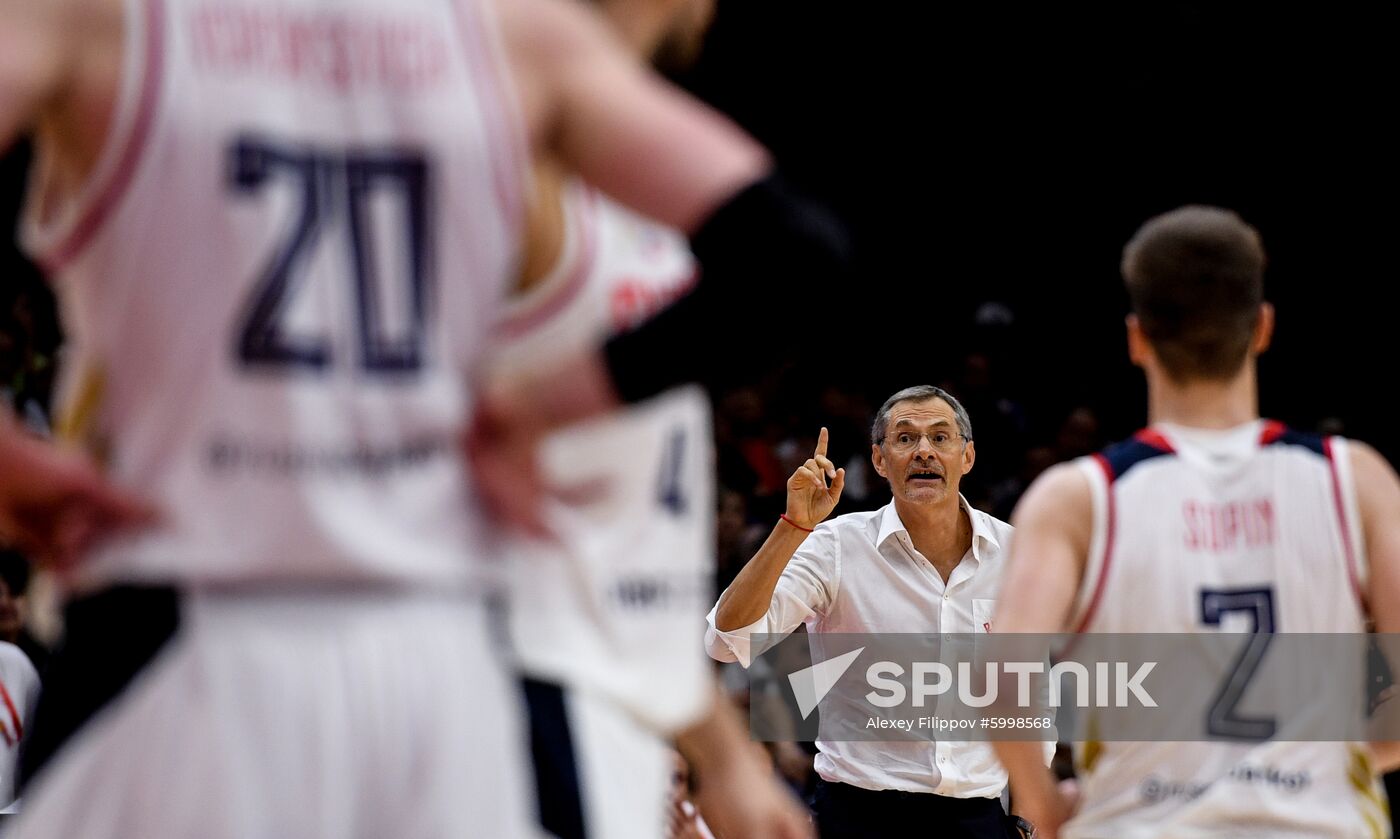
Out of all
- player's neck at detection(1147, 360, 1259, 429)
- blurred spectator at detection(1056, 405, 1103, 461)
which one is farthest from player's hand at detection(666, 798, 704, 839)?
blurred spectator at detection(1056, 405, 1103, 461)

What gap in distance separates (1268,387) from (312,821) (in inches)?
487

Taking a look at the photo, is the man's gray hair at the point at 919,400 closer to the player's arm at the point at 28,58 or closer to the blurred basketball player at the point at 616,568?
the blurred basketball player at the point at 616,568

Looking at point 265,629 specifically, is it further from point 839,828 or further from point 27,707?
point 839,828

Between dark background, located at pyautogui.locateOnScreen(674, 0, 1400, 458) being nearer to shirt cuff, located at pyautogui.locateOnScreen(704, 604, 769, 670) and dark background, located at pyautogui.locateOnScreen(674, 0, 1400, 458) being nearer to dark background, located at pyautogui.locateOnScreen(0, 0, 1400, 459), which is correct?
dark background, located at pyautogui.locateOnScreen(0, 0, 1400, 459)

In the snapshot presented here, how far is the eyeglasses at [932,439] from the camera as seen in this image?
22.8 ft

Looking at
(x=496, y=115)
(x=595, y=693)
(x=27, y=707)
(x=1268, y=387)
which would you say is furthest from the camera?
(x=1268, y=387)

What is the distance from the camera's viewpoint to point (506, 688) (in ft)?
6.19

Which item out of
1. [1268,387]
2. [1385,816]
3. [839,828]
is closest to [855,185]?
[1268,387]

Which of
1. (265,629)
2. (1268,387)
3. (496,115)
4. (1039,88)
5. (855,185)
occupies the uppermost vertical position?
(496,115)

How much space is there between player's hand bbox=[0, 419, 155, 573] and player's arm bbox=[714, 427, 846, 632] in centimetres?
481

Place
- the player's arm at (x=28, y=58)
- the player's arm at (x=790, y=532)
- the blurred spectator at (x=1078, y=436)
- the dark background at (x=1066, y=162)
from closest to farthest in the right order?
the player's arm at (x=28, y=58), the player's arm at (x=790, y=532), the blurred spectator at (x=1078, y=436), the dark background at (x=1066, y=162)

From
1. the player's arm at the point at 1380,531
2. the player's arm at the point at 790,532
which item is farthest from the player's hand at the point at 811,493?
the player's arm at the point at 1380,531

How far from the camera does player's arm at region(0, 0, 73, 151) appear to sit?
5.44 ft

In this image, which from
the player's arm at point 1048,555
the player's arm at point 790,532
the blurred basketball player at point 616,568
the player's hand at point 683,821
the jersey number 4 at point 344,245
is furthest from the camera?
the player's arm at point 790,532
